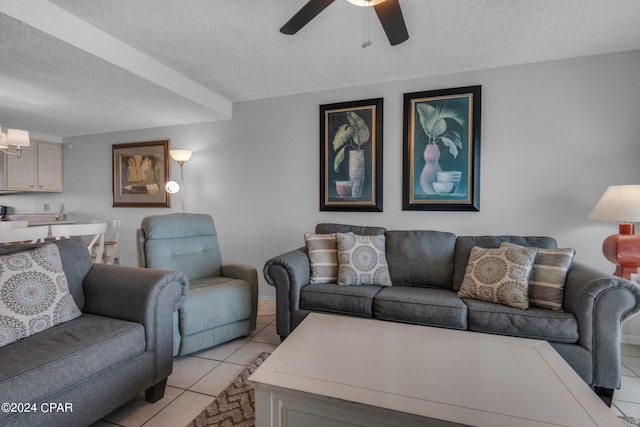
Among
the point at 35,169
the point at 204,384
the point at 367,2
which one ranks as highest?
the point at 367,2

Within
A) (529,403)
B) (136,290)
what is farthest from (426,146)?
(136,290)

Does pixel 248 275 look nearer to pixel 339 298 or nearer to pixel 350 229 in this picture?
pixel 339 298

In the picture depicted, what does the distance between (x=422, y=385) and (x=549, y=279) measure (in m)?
1.40

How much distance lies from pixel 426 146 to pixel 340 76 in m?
1.07

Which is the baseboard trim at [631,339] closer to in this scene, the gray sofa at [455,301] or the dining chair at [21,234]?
the gray sofa at [455,301]

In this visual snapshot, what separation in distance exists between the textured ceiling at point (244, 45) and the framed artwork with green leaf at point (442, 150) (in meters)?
0.28

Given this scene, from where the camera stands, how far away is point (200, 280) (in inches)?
101

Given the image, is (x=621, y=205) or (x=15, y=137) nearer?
(x=621, y=205)

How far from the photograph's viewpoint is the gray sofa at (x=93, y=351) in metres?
1.12

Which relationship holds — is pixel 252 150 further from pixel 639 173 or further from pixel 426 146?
pixel 639 173

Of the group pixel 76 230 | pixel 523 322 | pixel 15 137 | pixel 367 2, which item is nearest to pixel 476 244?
pixel 523 322

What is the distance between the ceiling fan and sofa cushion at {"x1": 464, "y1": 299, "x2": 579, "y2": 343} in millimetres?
1740

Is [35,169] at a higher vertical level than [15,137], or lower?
lower

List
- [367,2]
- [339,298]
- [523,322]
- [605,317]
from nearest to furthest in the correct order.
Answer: [367,2], [605,317], [523,322], [339,298]
